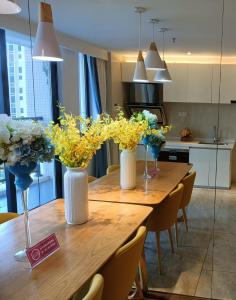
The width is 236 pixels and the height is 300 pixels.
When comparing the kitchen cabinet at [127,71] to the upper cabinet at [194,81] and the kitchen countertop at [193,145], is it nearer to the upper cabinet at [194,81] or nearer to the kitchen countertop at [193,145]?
the upper cabinet at [194,81]

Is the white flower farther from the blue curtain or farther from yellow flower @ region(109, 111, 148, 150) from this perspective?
the blue curtain

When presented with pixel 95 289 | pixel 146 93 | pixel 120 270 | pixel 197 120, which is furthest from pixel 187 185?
pixel 95 289

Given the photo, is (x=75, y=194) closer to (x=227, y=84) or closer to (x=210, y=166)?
(x=210, y=166)

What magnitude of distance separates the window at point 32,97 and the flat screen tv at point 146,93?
3.46 feet

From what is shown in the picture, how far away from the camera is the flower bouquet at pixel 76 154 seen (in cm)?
179

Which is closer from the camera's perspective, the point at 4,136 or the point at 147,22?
the point at 4,136

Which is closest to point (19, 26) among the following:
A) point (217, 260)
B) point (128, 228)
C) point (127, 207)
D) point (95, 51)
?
point (95, 51)

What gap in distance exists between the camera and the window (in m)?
3.30

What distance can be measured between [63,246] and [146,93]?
277 cm

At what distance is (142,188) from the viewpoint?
109 inches

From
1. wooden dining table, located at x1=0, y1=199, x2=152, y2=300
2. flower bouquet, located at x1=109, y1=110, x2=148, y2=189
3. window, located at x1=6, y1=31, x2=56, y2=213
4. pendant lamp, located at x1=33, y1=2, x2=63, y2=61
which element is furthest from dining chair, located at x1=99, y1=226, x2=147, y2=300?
window, located at x1=6, y1=31, x2=56, y2=213

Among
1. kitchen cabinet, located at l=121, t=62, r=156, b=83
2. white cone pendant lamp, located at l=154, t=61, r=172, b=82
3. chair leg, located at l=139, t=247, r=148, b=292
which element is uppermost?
kitchen cabinet, located at l=121, t=62, r=156, b=83

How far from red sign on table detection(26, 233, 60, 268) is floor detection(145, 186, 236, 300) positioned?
4.37 feet

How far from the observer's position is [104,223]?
1.93 metres
